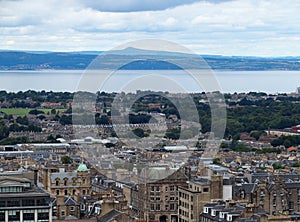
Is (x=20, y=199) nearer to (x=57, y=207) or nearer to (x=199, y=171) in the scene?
(x=57, y=207)

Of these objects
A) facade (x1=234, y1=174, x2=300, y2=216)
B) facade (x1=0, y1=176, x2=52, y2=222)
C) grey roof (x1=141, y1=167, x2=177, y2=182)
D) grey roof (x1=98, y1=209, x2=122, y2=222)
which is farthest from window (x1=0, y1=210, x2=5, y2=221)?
grey roof (x1=141, y1=167, x2=177, y2=182)

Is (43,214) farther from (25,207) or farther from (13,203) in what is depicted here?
(13,203)

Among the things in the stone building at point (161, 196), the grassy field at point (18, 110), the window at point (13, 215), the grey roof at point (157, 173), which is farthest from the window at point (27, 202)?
the grassy field at point (18, 110)

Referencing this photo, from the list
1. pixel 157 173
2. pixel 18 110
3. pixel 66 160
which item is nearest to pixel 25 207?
pixel 157 173

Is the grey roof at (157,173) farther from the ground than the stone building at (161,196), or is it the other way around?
the grey roof at (157,173)

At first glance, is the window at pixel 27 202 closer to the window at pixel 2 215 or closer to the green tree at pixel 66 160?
the window at pixel 2 215

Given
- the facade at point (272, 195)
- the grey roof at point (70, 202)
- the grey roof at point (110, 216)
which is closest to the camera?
the grey roof at point (110, 216)
